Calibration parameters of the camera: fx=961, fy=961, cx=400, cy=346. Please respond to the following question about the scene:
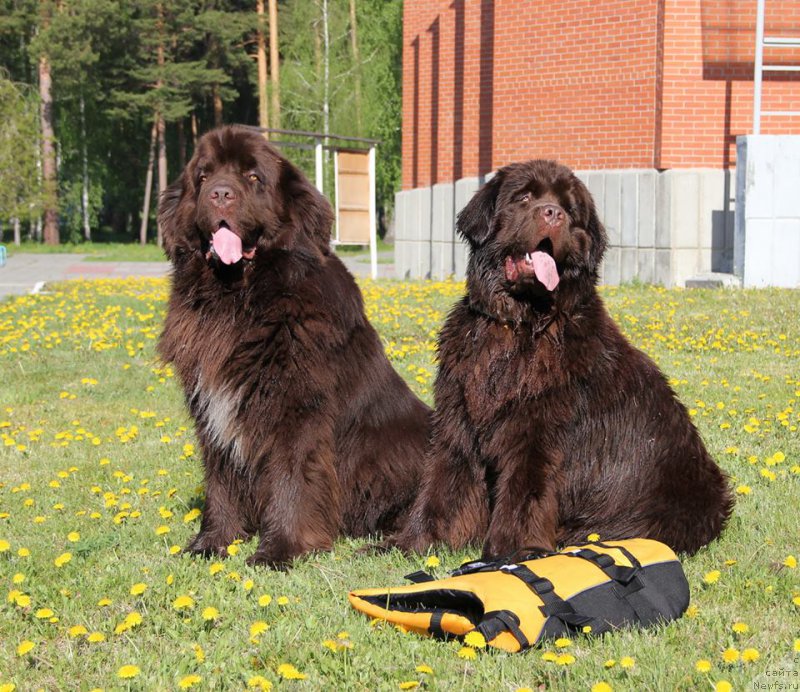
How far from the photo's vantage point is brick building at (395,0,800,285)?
45.9 ft

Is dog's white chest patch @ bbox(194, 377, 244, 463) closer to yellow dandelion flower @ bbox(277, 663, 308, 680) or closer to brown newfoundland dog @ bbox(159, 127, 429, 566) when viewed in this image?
brown newfoundland dog @ bbox(159, 127, 429, 566)

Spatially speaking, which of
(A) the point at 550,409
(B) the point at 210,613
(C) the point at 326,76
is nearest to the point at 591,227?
(A) the point at 550,409

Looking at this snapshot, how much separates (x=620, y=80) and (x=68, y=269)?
594 inches

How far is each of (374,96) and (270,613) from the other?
3599 centimetres

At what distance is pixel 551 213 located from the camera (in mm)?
3814

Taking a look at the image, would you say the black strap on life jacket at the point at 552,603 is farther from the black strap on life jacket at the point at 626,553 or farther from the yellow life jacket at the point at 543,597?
the black strap on life jacket at the point at 626,553

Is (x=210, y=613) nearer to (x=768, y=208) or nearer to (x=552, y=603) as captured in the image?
(x=552, y=603)

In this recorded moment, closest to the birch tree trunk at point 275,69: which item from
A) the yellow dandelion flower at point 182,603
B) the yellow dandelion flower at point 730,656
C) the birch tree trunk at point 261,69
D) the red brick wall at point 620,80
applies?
the birch tree trunk at point 261,69

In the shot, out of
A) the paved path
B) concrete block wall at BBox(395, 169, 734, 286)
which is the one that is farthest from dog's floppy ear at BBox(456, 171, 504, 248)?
the paved path

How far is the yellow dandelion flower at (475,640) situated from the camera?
2.97 meters

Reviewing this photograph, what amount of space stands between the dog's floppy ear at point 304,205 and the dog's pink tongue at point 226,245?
1.00 feet

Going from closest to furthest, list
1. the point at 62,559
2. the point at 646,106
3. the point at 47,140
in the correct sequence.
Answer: the point at 62,559, the point at 646,106, the point at 47,140

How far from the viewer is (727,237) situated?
46.0 ft

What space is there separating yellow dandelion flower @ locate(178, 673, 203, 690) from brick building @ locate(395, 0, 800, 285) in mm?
12093
